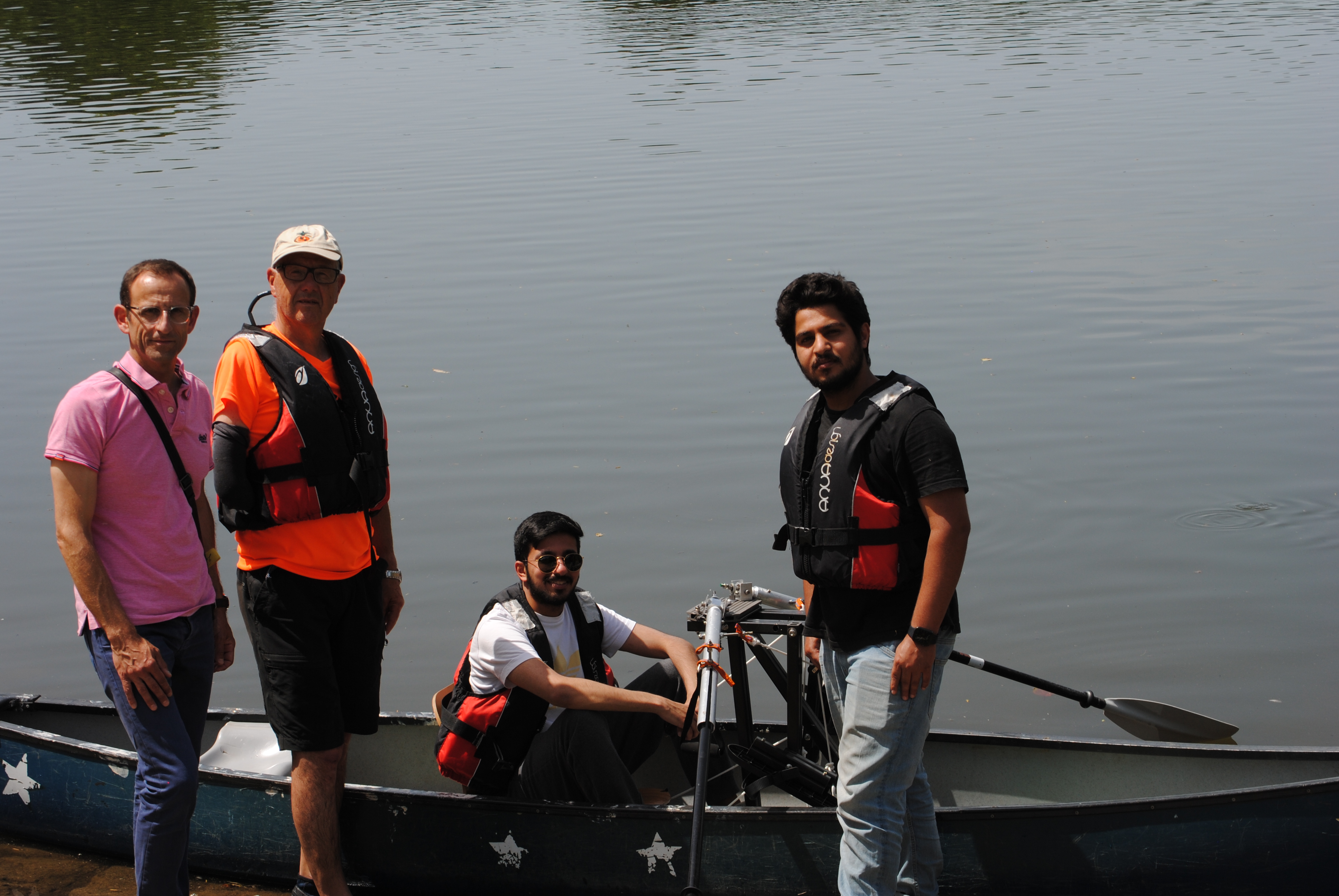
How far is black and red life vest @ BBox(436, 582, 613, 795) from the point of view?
446cm

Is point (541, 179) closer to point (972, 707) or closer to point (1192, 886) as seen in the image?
point (972, 707)

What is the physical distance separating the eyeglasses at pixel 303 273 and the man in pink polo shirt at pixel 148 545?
30 centimetres

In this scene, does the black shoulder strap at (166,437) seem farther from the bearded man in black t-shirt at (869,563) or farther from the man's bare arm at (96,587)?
the bearded man in black t-shirt at (869,563)

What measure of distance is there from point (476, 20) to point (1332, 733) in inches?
1305

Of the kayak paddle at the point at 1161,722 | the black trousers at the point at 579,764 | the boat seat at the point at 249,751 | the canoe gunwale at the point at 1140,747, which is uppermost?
the black trousers at the point at 579,764

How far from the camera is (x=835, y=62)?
86.6ft

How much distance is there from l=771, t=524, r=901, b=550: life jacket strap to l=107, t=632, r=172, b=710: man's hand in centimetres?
171

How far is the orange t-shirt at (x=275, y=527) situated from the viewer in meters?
3.89

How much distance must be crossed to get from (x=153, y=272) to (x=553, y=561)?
1515 mm

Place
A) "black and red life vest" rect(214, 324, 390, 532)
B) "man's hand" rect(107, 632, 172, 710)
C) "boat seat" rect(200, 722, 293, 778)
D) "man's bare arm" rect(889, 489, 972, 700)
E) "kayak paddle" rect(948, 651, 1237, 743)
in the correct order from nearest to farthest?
"man's bare arm" rect(889, 489, 972, 700) < "man's hand" rect(107, 632, 172, 710) < "black and red life vest" rect(214, 324, 390, 532) < "boat seat" rect(200, 722, 293, 778) < "kayak paddle" rect(948, 651, 1237, 743)

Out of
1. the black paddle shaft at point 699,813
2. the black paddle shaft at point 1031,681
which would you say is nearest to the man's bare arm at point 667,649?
the black paddle shaft at point 699,813

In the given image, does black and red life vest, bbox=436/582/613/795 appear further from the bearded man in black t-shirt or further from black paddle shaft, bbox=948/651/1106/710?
black paddle shaft, bbox=948/651/1106/710

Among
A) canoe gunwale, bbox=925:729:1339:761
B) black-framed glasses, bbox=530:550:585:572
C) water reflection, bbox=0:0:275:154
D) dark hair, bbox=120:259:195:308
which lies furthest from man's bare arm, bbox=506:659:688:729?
water reflection, bbox=0:0:275:154

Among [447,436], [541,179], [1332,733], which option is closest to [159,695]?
[1332,733]
